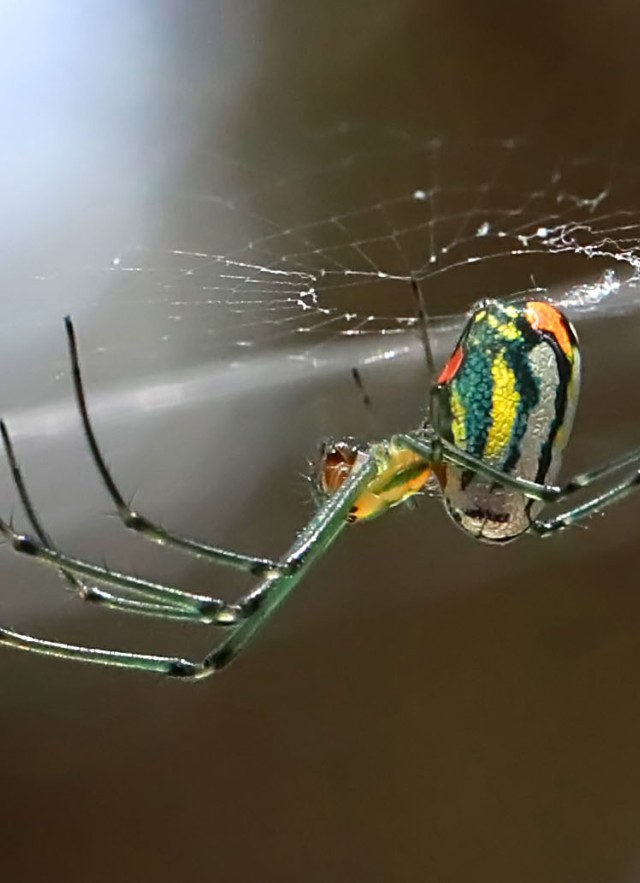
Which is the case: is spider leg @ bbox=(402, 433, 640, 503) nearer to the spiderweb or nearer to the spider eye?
the spider eye

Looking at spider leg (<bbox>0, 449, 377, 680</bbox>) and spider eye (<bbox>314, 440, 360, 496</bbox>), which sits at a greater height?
spider eye (<bbox>314, 440, 360, 496</bbox>)

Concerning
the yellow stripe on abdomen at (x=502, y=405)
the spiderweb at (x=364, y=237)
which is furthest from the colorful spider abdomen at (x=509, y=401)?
the spiderweb at (x=364, y=237)

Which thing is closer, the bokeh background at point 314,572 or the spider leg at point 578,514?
the spider leg at point 578,514

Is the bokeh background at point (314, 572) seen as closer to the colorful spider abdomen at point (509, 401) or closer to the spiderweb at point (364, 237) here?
the spiderweb at point (364, 237)

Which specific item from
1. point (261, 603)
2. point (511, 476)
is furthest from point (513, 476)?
point (261, 603)

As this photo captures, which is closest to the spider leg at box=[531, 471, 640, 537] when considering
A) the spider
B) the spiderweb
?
the spider

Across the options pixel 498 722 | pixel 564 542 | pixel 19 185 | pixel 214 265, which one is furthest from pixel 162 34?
pixel 498 722

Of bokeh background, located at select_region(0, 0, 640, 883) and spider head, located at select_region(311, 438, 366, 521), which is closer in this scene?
spider head, located at select_region(311, 438, 366, 521)

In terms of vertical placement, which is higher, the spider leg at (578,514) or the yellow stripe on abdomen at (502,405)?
the yellow stripe on abdomen at (502,405)

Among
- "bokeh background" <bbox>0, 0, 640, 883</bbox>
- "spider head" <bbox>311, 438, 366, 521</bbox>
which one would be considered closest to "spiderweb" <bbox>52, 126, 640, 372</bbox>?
"bokeh background" <bbox>0, 0, 640, 883</bbox>
